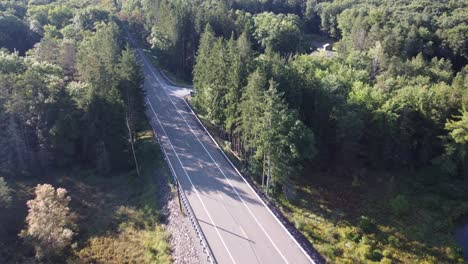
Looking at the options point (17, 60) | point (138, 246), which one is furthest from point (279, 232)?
point (17, 60)

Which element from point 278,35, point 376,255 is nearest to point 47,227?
point 376,255

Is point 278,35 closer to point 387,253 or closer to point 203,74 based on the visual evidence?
point 203,74

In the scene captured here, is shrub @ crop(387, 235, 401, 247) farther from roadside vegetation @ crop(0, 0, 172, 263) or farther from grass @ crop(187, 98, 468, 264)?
roadside vegetation @ crop(0, 0, 172, 263)

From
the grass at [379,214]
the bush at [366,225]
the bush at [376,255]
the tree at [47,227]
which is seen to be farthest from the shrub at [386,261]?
the tree at [47,227]

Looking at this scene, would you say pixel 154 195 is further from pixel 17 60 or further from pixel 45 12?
pixel 45 12

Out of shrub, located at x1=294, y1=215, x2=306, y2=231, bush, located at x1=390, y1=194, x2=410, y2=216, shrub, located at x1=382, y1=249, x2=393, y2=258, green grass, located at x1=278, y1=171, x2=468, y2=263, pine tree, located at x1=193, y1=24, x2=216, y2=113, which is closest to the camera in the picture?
shrub, located at x1=382, y1=249, x2=393, y2=258

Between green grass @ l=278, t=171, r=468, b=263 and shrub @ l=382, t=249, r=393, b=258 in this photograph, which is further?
green grass @ l=278, t=171, r=468, b=263

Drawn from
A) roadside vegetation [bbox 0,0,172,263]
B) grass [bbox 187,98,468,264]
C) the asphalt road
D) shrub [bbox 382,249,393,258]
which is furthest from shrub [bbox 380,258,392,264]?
roadside vegetation [bbox 0,0,172,263]
